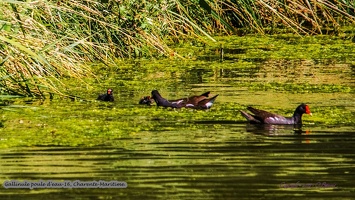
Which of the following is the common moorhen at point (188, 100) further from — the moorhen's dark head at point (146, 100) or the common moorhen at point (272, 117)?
the common moorhen at point (272, 117)

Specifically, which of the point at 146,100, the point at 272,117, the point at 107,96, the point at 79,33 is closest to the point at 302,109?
the point at 272,117

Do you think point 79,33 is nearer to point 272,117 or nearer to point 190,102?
point 190,102

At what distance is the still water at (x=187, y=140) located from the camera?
21.6 feet

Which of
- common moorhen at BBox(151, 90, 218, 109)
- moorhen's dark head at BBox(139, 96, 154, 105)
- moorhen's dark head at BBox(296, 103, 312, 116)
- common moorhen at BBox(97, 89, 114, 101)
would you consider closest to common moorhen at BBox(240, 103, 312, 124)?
moorhen's dark head at BBox(296, 103, 312, 116)

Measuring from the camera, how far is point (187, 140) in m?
8.45

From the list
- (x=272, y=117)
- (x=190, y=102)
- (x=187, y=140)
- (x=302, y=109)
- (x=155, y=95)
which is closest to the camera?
(x=187, y=140)

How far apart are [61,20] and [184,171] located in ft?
14.9

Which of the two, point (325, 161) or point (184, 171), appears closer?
point (184, 171)

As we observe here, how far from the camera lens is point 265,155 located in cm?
776

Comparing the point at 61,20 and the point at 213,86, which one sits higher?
the point at 61,20

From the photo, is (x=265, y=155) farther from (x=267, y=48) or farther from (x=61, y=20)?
(x=267, y=48)

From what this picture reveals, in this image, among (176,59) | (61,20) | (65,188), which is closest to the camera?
(65,188)

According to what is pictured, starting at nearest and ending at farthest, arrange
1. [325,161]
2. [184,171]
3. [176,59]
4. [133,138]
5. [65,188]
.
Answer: [65,188]
[184,171]
[325,161]
[133,138]
[176,59]

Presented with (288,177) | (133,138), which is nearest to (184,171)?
(288,177)
